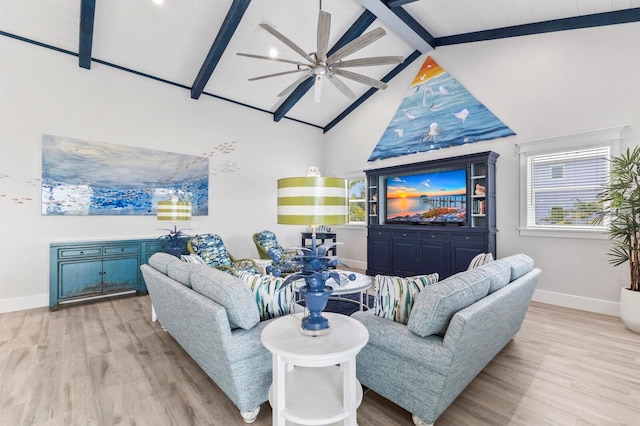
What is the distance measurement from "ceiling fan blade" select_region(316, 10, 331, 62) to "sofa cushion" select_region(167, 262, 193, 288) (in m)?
2.37

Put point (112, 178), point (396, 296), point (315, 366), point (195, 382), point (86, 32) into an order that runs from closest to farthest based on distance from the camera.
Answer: point (315, 366) → point (396, 296) → point (195, 382) → point (86, 32) → point (112, 178)

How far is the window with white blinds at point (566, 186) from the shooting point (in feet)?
12.5

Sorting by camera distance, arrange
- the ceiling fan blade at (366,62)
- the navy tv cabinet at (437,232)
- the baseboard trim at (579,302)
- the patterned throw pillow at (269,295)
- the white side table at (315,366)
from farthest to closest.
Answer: the navy tv cabinet at (437,232) → the baseboard trim at (579,302) → the ceiling fan blade at (366,62) → the patterned throw pillow at (269,295) → the white side table at (315,366)

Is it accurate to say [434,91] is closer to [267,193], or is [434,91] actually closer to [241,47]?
[241,47]

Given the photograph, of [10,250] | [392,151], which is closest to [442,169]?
[392,151]

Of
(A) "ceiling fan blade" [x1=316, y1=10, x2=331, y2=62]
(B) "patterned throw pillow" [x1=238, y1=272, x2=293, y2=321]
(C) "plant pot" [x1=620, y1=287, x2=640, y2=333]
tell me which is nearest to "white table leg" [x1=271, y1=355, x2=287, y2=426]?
(B) "patterned throw pillow" [x1=238, y1=272, x2=293, y2=321]

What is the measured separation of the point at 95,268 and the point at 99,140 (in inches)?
76.1

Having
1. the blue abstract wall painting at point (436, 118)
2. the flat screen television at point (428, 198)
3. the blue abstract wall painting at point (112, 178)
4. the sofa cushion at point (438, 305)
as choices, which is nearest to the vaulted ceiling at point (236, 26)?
the blue abstract wall painting at point (436, 118)

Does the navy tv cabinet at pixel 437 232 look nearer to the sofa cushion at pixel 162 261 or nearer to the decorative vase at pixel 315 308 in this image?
the decorative vase at pixel 315 308

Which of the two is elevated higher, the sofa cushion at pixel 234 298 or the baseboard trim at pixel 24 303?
the sofa cushion at pixel 234 298

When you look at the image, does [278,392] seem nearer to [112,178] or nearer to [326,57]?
[326,57]

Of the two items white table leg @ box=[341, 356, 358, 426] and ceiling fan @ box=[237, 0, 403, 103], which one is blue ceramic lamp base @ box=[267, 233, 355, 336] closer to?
white table leg @ box=[341, 356, 358, 426]

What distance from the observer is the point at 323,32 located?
2725 millimetres

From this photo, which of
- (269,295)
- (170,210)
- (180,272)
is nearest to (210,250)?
(170,210)
